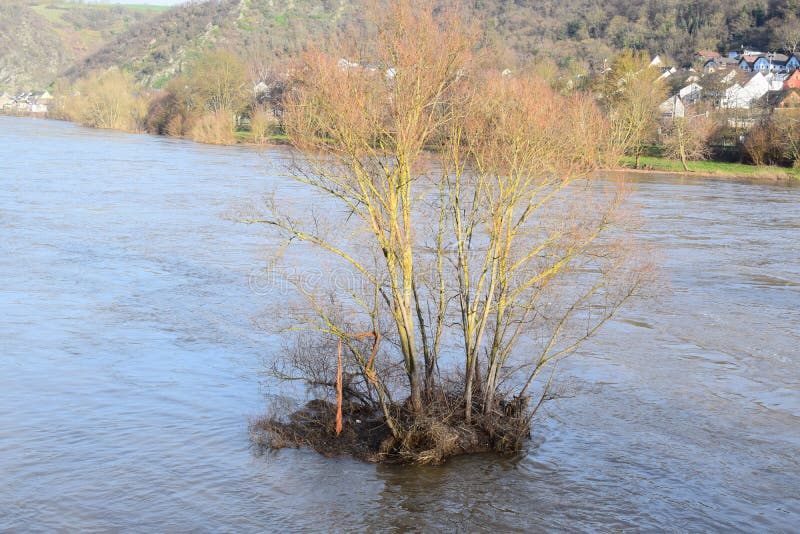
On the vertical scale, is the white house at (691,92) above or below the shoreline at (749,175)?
above

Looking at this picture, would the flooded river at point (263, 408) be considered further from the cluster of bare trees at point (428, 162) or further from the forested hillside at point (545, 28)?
the forested hillside at point (545, 28)

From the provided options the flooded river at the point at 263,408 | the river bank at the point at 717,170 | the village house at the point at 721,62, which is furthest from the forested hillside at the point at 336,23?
the flooded river at the point at 263,408

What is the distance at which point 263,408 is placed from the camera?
12758 millimetres

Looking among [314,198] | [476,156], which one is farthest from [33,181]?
[476,156]

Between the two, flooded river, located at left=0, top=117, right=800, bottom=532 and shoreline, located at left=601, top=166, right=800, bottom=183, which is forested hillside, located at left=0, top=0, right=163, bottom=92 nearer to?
shoreline, located at left=601, top=166, right=800, bottom=183

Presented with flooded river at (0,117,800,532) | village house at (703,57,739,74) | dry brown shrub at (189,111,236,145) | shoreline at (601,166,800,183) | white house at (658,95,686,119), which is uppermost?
village house at (703,57,739,74)

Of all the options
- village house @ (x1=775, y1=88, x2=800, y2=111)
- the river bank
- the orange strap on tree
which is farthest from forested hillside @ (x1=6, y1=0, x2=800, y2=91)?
the orange strap on tree

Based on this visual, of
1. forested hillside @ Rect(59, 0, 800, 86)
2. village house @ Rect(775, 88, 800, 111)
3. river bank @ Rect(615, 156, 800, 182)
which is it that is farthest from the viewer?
forested hillside @ Rect(59, 0, 800, 86)

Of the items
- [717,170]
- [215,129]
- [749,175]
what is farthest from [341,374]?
[215,129]

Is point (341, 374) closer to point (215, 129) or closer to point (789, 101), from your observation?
point (789, 101)

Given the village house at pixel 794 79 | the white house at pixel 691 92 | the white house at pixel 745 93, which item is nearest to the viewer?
the white house at pixel 745 93

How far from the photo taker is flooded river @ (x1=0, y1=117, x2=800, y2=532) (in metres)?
10.0

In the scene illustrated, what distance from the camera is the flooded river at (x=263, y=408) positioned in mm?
10008

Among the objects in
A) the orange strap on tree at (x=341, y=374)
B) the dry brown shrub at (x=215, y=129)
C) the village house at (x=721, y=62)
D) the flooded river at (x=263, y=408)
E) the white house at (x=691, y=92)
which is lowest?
the flooded river at (x=263, y=408)
